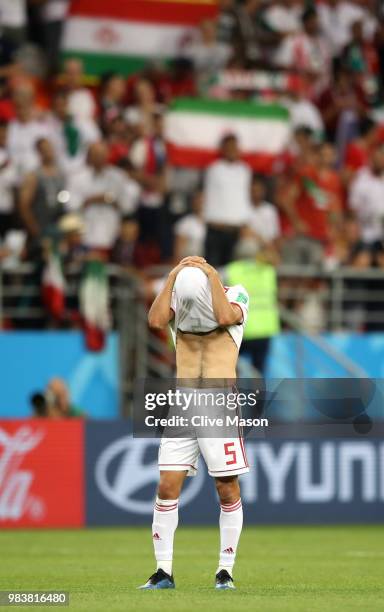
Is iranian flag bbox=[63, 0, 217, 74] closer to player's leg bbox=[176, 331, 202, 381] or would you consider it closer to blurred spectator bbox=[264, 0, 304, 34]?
blurred spectator bbox=[264, 0, 304, 34]

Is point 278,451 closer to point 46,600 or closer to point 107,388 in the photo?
point 107,388

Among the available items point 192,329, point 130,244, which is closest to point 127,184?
point 130,244

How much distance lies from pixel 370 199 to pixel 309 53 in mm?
3722

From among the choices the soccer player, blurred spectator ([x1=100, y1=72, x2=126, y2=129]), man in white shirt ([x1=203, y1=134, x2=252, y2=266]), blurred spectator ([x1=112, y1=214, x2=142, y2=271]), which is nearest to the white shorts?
the soccer player

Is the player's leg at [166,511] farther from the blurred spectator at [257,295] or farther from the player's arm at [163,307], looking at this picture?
the blurred spectator at [257,295]

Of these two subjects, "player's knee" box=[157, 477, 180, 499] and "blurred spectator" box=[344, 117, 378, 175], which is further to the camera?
"blurred spectator" box=[344, 117, 378, 175]

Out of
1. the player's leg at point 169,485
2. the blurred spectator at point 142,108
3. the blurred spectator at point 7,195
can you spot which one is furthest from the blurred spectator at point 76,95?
the player's leg at point 169,485

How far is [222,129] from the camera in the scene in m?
21.9

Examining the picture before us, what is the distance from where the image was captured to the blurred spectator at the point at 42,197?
18875 mm

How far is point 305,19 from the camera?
24.3m

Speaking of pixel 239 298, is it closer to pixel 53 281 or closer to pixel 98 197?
pixel 53 281

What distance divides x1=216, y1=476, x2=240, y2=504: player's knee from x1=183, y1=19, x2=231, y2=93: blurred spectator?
1379cm

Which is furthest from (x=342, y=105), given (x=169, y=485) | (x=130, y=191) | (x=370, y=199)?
(x=169, y=485)

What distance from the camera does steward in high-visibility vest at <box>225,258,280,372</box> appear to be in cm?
1834
